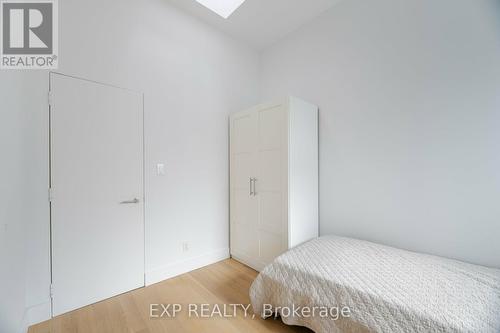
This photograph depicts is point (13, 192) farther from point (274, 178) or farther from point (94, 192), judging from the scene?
point (274, 178)

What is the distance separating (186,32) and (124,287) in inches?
119

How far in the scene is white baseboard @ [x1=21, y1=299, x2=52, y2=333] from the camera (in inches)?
62.5

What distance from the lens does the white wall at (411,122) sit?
1.53 meters

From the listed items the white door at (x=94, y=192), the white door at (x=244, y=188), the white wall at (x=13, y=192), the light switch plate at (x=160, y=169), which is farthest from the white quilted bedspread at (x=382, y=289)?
the white wall at (x=13, y=192)

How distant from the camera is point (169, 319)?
1715mm

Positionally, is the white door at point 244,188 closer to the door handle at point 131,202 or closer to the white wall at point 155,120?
the white wall at point 155,120

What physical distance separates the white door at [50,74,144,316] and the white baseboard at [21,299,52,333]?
5 cm

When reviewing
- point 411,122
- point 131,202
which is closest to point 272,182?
point 411,122

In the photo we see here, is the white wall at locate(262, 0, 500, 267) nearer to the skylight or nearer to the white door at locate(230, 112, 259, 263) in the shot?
the white door at locate(230, 112, 259, 263)

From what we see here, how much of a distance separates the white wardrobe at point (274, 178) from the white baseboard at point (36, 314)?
1.90m

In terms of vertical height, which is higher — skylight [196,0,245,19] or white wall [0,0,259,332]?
skylight [196,0,245,19]

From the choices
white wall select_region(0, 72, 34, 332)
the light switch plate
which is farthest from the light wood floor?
the light switch plate

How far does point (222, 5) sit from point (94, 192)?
2.51 meters

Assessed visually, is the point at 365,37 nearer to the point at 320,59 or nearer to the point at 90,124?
the point at 320,59
